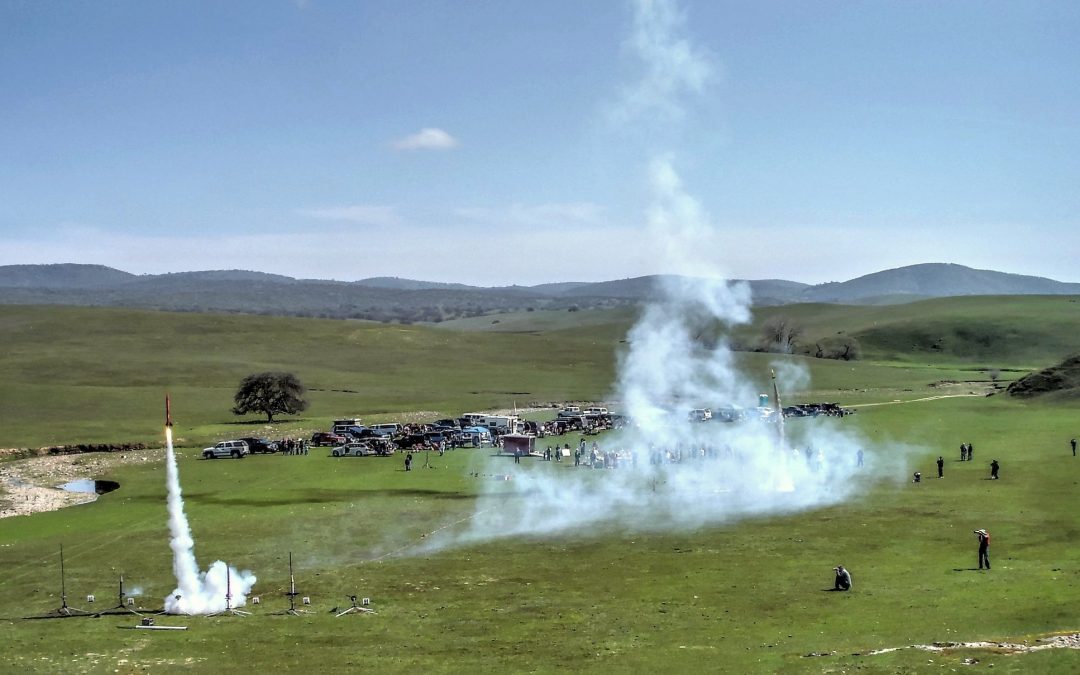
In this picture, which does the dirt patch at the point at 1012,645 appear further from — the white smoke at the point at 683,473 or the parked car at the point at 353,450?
the parked car at the point at 353,450

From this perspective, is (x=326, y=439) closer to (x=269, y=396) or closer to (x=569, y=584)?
(x=269, y=396)

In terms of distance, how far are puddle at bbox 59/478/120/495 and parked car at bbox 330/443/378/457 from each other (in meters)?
18.7

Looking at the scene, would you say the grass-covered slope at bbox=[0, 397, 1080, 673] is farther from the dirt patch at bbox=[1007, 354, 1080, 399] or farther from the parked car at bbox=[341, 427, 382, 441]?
the dirt patch at bbox=[1007, 354, 1080, 399]

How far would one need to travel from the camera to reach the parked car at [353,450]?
88500 mm

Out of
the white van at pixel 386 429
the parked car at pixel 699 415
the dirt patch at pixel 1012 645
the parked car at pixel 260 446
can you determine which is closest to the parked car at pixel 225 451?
the parked car at pixel 260 446

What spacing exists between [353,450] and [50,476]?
903 inches

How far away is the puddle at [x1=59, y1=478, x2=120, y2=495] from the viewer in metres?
72.6

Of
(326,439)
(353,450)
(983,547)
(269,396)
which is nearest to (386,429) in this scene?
(326,439)

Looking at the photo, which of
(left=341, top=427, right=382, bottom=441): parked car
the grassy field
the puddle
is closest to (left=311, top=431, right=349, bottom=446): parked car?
(left=341, top=427, right=382, bottom=441): parked car

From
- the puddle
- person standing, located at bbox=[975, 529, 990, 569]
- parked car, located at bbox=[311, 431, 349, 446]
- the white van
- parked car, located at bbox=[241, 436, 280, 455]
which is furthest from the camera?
the white van

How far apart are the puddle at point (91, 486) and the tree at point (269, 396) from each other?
37.5 meters

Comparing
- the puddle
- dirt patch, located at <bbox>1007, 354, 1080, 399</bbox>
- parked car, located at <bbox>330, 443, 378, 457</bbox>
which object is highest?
dirt patch, located at <bbox>1007, 354, 1080, 399</bbox>

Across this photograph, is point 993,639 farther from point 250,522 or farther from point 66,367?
point 66,367

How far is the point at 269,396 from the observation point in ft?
379
